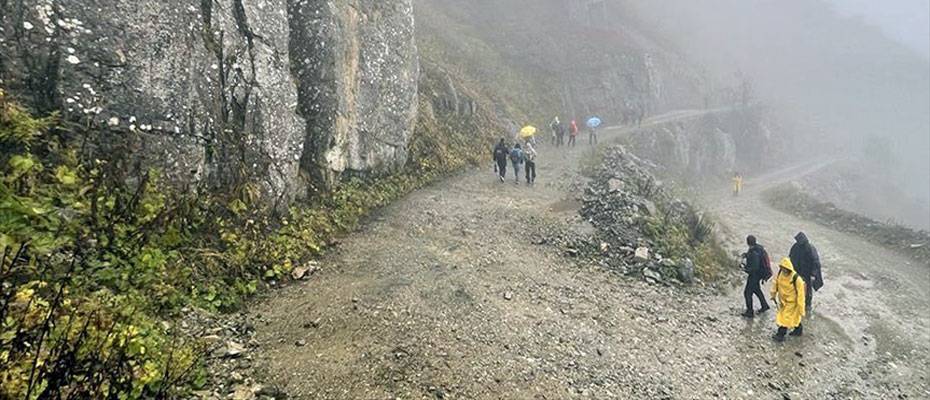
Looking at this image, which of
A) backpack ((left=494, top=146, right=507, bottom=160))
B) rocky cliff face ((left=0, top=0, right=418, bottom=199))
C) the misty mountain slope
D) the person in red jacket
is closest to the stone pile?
backpack ((left=494, top=146, right=507, bottom=160))

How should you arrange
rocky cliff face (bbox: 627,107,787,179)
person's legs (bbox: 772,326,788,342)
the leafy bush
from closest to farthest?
the leafy bush → person's legs (bbox: 772,326,788,342) → rocky cliff face (bbox: 627,107,787,179)

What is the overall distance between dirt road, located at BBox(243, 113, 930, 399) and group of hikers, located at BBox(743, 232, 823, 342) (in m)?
0.43

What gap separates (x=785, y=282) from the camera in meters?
10.2

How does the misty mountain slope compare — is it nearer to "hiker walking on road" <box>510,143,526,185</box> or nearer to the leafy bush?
"hiker walking on road" <box>510,143,526,185</box>

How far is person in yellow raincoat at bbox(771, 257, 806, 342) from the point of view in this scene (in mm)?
10047

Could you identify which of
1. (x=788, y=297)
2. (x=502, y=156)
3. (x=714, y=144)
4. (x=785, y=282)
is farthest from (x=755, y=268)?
(x=714, y=144)

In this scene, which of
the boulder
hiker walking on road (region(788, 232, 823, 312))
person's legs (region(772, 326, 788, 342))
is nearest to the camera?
person's legs (region(772, 326, 788, 342))

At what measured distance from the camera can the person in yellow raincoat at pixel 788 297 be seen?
396 inches

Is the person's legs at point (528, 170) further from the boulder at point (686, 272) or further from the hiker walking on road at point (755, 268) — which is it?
the hiker walking on road at point (755, 268)

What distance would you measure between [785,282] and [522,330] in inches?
234

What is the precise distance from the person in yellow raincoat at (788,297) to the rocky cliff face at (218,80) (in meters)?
11.0

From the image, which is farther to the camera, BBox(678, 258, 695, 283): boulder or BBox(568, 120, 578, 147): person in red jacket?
BBox(568, 120, 578, 147): person in red jacket

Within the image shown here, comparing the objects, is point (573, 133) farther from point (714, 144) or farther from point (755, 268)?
point (714, 144)

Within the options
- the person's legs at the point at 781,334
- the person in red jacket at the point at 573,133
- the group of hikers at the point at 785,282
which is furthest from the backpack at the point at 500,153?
the person in red jacket at the point at 573,133
